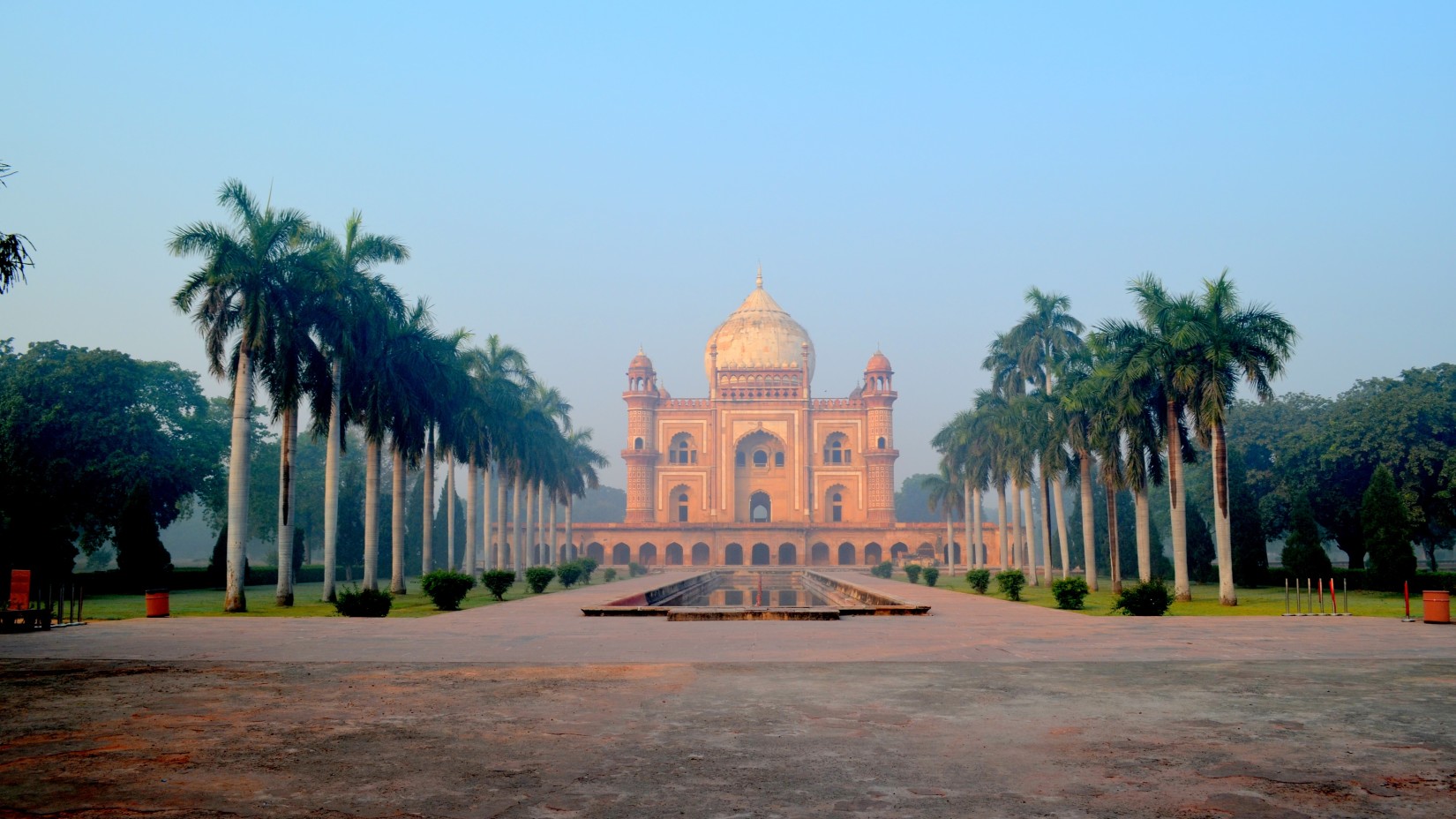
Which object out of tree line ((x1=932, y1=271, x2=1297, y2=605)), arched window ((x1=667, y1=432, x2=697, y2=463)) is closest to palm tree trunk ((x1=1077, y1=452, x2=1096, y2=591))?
tree line ((x1=932, y1=271, x2=1297, y2=605))

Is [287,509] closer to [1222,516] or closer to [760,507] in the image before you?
[1222,516]

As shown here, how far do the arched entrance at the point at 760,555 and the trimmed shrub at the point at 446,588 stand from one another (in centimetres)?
4459

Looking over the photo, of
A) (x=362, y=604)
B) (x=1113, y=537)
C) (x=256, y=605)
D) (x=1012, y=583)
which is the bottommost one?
(x=256, y=605)

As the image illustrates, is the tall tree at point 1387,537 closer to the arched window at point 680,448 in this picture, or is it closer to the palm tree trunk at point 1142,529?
the palm tree trunk at point 1142,529

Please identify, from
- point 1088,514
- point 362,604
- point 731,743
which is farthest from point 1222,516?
point 731,743

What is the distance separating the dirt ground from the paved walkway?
1.48m

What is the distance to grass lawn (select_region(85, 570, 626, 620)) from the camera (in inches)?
852

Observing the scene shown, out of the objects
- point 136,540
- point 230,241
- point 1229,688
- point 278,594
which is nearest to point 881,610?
point 1229,688

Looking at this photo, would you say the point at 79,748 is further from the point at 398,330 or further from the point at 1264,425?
the point at 1264,425

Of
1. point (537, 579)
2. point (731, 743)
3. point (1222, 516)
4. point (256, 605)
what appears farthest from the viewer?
point (537, 579)

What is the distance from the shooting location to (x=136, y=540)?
32812mm

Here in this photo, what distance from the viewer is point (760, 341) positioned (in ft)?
239

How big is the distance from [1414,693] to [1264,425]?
45519 mm

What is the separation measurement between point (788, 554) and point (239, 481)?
46616 millimetres
